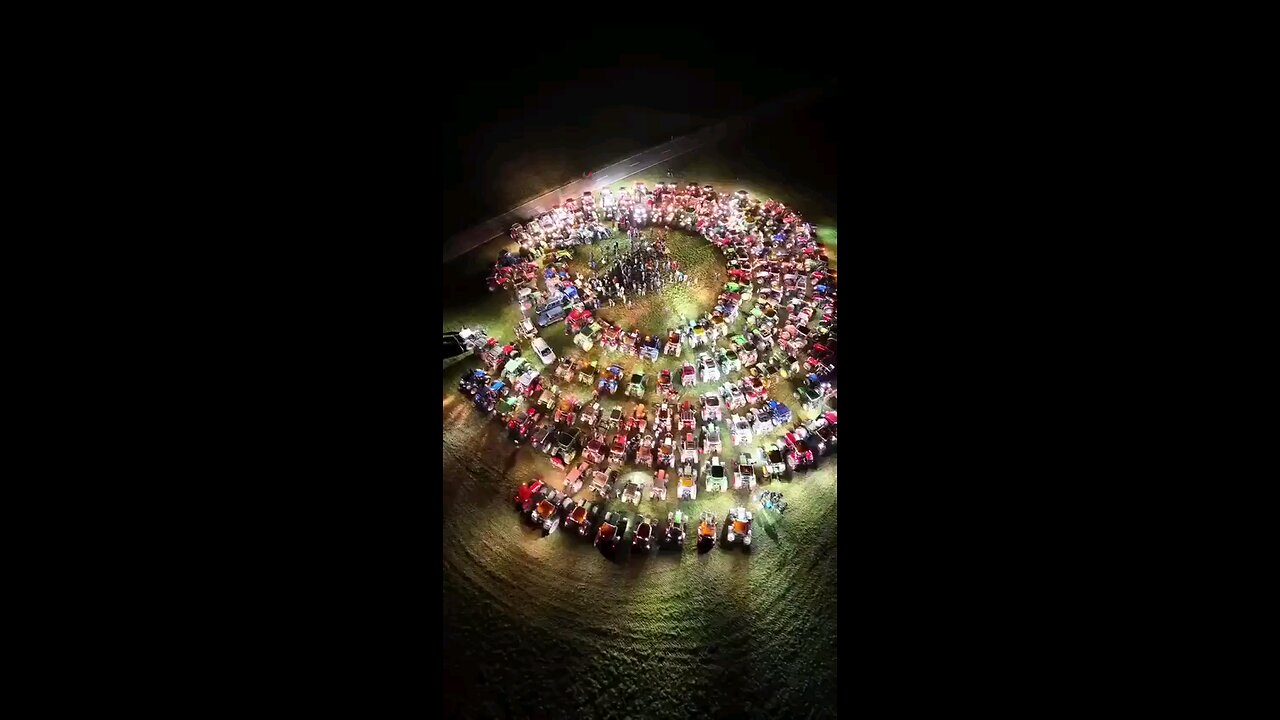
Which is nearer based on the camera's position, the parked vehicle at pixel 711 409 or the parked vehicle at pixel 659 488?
the parked vehicle at pixel 659 488

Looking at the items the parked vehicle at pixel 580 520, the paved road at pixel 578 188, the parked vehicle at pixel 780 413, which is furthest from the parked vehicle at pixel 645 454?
the paved road at pixel 578 188

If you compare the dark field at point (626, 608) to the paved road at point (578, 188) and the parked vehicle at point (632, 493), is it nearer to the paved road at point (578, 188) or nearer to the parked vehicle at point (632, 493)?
the parked vehicle at point (632, 493)

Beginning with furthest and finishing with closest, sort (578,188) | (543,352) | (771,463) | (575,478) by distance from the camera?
(578,188)
(543,352)
(771,463)
(575,478)

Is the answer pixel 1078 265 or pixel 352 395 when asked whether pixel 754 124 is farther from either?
pixel 352 395

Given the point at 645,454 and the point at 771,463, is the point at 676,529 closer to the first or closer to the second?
the point at 645,454

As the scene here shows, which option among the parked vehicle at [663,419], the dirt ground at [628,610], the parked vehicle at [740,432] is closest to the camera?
the dirt ground at [628,610]

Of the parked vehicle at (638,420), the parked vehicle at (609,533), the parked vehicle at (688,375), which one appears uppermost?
the parked vehicle at (688,375)

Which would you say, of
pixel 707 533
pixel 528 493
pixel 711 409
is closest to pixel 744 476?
pixel 707 533
